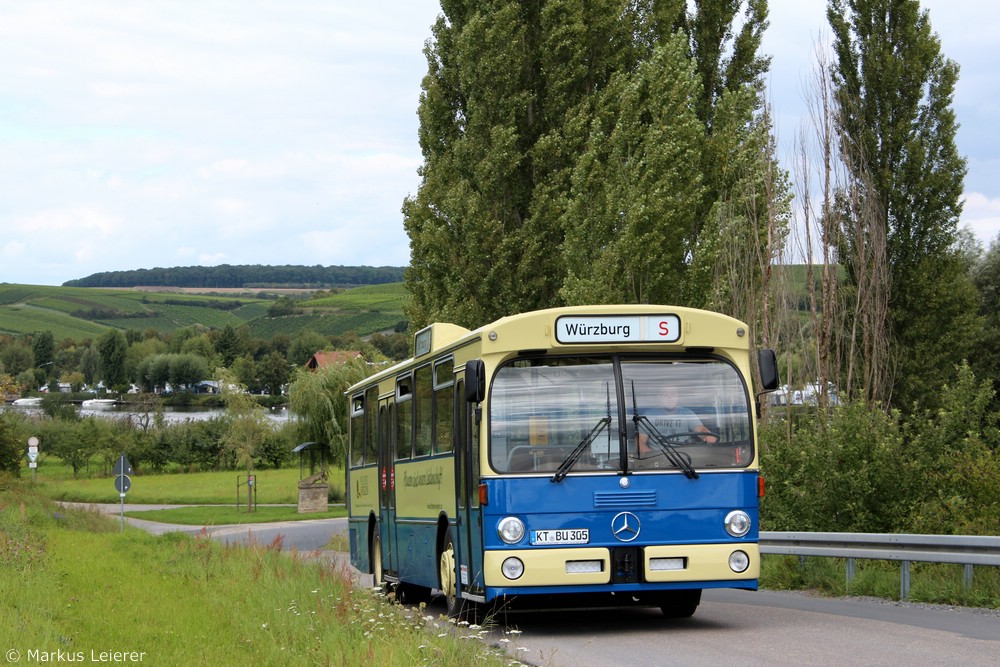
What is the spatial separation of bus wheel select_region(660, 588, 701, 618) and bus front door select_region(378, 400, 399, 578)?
14.6 ft

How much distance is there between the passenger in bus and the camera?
12188 mm

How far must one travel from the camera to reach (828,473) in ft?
55.0

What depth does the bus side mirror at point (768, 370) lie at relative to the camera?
39.3 feet

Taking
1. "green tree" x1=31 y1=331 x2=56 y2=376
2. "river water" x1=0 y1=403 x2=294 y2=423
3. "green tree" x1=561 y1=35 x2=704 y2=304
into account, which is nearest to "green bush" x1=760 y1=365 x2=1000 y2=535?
"green tree" x1=561 y1=35 x2=704 y2=304

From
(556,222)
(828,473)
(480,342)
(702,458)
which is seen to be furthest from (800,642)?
(556,222)

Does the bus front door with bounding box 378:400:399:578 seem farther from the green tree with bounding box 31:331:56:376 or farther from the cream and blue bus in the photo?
the green tree with bounding box 31:331:56:376

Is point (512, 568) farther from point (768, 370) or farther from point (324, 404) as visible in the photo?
point (324, 404)

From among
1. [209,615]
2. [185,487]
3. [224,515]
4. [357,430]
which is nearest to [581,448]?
[209,615]

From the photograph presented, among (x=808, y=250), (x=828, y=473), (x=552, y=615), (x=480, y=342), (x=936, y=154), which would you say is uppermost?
(x=936, y=154)

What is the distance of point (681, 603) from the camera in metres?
13.3

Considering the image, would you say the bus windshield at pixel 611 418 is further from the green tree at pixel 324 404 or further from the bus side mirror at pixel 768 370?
the green tree at pixel 324 404

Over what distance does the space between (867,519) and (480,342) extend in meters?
→ 6.92

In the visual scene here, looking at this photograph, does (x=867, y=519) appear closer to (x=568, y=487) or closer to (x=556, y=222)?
(x=568, y=487)

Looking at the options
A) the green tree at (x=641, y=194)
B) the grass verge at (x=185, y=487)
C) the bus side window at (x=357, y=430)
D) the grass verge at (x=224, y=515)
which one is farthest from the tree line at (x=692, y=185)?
the grass verge at (x=185, y=487)
